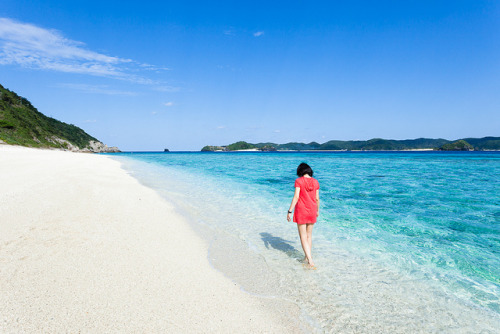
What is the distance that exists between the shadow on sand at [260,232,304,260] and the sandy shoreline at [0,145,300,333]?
193 cm

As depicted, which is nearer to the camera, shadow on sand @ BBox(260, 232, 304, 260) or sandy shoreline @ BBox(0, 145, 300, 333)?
sandy shoreline @ BBox(0, 145, 300, 333)

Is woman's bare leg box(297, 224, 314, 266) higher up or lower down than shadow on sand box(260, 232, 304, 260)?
higher up

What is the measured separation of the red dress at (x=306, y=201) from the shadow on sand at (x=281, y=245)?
1.31 meters

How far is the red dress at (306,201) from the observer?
559 centimetres

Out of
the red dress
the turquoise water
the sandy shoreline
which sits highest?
the red dress

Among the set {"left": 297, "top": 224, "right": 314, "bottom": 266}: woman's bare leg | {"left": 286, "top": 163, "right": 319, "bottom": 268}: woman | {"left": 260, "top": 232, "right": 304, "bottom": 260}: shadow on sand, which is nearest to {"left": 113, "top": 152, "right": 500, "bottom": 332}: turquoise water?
{"left": 260, "top": 232, "right": 304, "bottom": 260}: shadow on sand

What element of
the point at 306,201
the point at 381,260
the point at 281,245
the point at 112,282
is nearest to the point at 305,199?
the point at 306,201

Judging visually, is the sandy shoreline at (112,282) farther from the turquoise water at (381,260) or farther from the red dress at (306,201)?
the red dress at (306,201)

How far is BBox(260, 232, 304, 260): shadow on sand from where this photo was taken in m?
6.61

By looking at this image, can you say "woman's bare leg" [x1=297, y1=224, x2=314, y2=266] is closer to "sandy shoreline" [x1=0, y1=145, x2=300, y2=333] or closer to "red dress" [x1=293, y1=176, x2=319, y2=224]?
"red dress" [x1=293, y1=176, x2=319, y2=224]

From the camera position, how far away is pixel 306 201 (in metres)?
5.65

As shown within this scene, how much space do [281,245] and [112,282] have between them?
4.43 m

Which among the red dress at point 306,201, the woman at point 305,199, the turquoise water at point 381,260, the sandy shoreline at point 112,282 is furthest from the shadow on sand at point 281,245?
the sandy shoreline at point 112,282

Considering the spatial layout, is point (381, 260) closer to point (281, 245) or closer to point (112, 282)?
point (281, 245)
